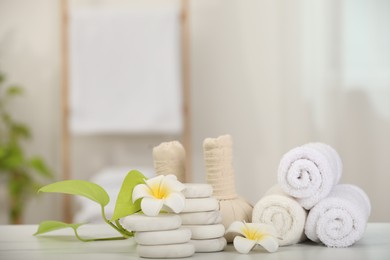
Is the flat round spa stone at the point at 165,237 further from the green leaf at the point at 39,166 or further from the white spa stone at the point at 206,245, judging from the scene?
the green leaf at the point at 39,166

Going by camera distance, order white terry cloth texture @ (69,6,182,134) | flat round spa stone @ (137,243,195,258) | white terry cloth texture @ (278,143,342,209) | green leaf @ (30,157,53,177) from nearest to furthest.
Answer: flat round spa stone @ (137,243,195,258), white terry cloth texture @ (278,143,342,209), green leaf @ (30,157,53,177), white terry cloth texture @ (69,6,182,134)

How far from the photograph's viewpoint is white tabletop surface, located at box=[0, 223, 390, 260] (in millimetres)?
863

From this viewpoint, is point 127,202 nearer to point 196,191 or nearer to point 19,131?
point 196,191

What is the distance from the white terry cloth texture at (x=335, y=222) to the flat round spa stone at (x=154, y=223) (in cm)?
21

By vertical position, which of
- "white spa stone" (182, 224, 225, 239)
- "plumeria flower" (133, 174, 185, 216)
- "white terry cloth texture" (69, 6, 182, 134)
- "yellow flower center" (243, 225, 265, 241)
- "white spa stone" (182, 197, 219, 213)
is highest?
"white terry cloth texture" (69, 6, 182, 134)

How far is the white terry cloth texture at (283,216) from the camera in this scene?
94cm

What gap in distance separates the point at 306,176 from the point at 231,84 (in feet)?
6.47

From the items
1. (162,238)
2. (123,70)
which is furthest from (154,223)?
(123,70)

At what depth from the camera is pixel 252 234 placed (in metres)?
0.90

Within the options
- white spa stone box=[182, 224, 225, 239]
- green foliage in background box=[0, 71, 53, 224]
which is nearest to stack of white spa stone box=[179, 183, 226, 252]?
white spa stone box=[182, 224, 225, 239]

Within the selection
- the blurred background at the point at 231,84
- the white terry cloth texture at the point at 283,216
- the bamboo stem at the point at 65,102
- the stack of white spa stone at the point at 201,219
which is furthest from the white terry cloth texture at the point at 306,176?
the bamboo stem at the point at 65,102

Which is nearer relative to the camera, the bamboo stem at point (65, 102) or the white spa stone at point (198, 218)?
the white spa stone at point (198, 218)

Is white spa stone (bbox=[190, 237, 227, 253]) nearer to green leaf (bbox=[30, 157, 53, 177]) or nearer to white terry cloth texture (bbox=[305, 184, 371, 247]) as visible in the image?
white terry cloth texture (bbox=[305, 184, 371, 247])

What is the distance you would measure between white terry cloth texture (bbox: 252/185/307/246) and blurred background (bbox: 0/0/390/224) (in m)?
1.83
